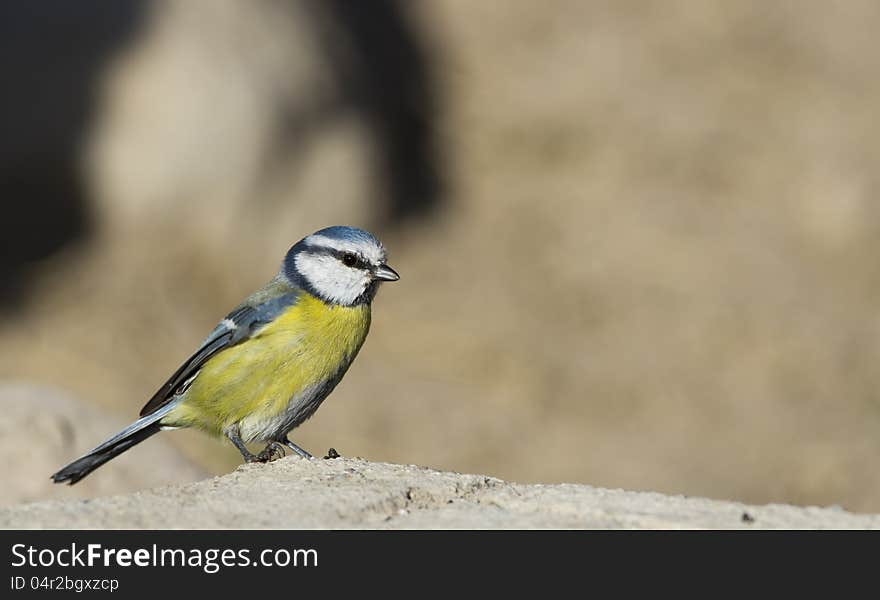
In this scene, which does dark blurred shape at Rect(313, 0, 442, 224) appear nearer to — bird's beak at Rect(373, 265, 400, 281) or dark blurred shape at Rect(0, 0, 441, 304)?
dark blurred shape at Rect(0, 0, 441, 304)

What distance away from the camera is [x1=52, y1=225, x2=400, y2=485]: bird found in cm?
642

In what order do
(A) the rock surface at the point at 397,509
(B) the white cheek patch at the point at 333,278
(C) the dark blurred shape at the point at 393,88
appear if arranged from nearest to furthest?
(A) the rock surface at the point at 397,509, (B) the white cheek patch at the point at 333,278, (C) the dark blurred shape at the point at 393,88

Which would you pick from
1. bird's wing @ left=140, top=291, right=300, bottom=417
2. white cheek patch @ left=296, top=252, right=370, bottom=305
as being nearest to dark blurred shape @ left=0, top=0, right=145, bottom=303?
bird's wing @ left=140, top=291, right=300, bottom=417

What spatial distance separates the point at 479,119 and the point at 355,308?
13219 millimetres

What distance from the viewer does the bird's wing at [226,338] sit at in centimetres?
661

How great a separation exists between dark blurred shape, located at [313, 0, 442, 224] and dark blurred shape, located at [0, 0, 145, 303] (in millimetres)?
3647

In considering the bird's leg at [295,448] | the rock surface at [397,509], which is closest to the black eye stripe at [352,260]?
the bird's leg at [295,448]

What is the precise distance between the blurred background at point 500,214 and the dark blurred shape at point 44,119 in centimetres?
3

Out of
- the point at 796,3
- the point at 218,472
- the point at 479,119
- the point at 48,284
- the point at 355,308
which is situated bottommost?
the point at 355,308

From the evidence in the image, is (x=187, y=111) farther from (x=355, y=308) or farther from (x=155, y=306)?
(x=355, y=308)

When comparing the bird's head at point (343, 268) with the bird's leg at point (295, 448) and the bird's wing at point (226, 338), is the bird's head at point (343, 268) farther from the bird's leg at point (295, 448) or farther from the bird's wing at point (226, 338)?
the bird's leg at point (295, 448)

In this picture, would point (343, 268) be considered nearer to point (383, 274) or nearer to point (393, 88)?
point (383, 274)

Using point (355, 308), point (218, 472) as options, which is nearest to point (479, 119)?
point (218, 472)

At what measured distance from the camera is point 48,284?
13602 mm
